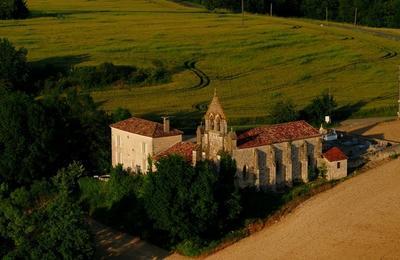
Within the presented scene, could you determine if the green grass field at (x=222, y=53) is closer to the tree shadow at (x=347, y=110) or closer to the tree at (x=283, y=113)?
the tree shadow at (x=347, y=110)

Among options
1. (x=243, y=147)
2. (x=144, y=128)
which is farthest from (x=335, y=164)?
(x=144, y=128)

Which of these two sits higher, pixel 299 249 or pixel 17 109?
pixel 17 109

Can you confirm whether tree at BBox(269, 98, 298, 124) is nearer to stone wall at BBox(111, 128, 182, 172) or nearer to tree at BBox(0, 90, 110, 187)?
tree at BBox(0, 90, 110, 187)

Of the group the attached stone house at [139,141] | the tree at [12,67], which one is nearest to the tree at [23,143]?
the attached stone house at [139,141]

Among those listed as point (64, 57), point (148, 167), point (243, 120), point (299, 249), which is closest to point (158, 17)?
point (64, 57)

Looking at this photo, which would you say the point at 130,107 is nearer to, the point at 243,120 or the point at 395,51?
the point at 243,120
